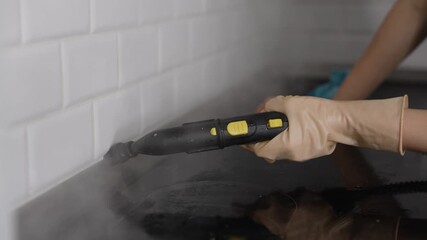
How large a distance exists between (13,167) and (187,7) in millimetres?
533

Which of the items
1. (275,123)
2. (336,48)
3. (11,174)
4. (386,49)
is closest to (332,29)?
(336,48)

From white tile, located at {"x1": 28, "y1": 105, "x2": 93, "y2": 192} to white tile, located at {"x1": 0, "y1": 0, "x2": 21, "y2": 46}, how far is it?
0.34 feet

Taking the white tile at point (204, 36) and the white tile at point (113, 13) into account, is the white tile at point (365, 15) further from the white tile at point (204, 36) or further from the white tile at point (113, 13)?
the white tile at point (113, 13)

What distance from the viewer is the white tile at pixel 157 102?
3.02 ft

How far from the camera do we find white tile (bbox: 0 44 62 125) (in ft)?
1.96

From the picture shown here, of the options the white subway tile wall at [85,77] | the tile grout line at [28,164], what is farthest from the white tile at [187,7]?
the tile grout line at [28,164]

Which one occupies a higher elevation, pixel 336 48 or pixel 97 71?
pixel 97 71

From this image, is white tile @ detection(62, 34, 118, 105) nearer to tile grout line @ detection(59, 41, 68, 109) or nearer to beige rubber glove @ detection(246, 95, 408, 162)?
tile grout line @ detection(59, 41, 68, 109)

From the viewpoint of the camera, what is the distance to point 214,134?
2.38 ft

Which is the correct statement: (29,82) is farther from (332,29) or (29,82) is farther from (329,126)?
(332,29)

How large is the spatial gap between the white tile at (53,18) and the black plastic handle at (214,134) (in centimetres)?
17

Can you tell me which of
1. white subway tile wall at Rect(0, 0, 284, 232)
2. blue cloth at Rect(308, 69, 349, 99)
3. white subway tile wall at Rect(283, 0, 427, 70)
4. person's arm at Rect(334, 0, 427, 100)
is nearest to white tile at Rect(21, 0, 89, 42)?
white subway tile wall at Rect(0, 0, 284, 232)

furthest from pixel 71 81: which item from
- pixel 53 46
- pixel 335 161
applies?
pixel 335 161

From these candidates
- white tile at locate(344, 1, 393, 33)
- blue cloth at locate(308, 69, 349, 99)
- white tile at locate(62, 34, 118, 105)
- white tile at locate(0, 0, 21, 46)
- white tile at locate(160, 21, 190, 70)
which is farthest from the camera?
white tile at locate(344, 1, 393, 33)
